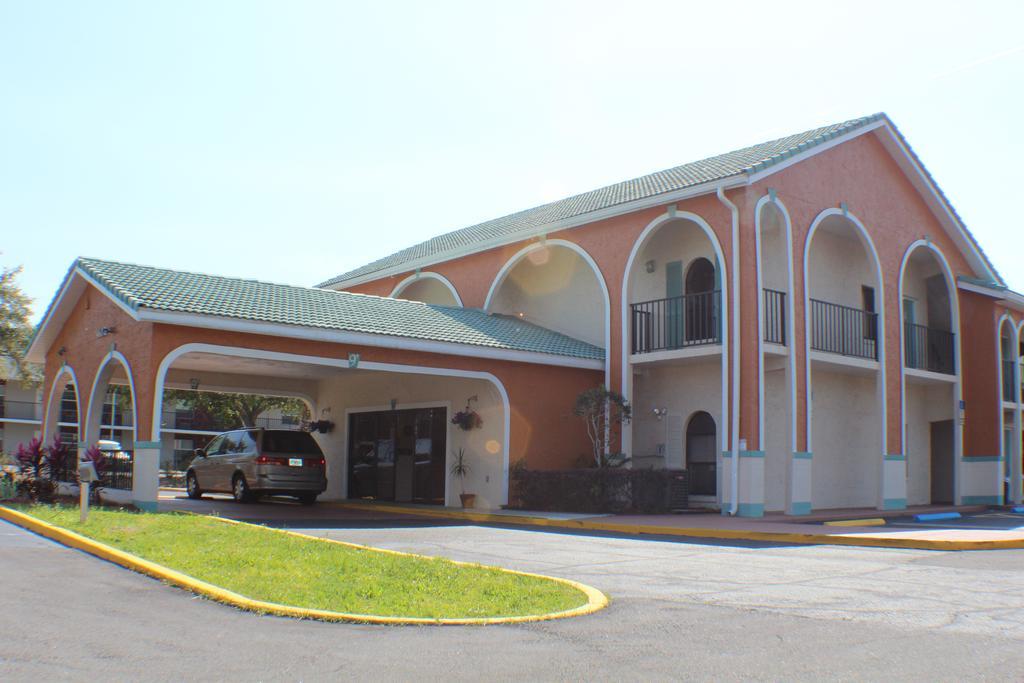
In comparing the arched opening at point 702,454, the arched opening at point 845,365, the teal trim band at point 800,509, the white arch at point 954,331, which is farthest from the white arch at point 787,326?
the white arch at point 954,331

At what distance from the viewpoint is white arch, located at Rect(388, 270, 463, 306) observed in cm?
2459

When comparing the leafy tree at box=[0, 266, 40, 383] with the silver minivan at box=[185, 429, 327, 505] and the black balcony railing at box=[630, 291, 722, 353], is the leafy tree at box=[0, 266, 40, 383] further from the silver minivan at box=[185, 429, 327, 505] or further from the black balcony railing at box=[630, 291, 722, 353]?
the black balcony railing at box=[630, 291, 722, 353]

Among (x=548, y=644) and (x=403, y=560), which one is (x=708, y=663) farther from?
(x=403, y=560)

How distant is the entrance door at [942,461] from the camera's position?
23594 millimetres

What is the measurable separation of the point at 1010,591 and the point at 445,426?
13.9 metres

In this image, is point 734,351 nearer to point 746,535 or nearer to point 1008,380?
point 746,535

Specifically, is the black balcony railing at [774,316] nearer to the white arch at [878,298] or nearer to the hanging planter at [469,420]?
the white arch at [878,298]

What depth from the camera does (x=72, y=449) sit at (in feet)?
64.0

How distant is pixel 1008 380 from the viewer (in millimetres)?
25203

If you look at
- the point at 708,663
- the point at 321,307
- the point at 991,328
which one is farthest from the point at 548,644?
the point at 991,328

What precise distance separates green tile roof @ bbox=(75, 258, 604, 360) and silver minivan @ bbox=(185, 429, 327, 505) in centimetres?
310

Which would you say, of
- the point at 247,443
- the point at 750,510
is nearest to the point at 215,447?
the point at 247,443

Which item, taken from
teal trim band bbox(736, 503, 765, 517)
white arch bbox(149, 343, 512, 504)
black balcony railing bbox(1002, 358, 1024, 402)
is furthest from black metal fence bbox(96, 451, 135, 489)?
black balcony railing bbox(1002, 358, 1024, 402)

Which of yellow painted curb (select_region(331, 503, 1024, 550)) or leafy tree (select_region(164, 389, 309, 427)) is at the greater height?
leafy tree (select_region(164, 389, 309, 427))
